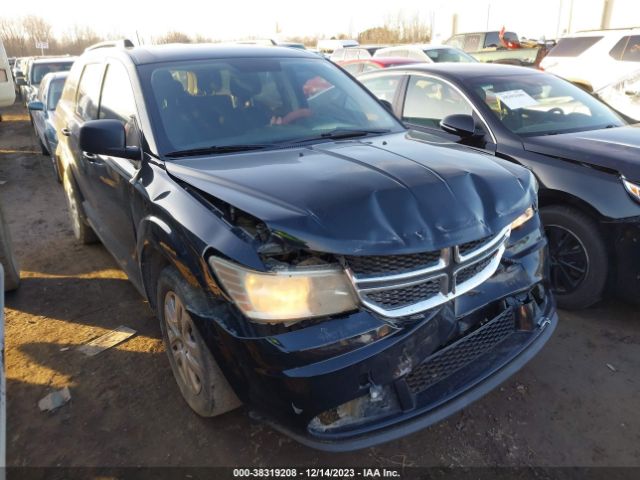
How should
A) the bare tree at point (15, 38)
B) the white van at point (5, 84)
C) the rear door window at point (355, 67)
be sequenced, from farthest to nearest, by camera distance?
the bare tree at point (15, 38) < the rear door window at point (355, 67) < the white van at point (5, 84)

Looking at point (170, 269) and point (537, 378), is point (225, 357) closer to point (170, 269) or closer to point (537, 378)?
point (170, 269)

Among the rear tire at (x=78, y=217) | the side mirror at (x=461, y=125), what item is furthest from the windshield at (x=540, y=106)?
the rear tire at (x=78, y=217)

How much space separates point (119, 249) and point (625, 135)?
3.73 metres

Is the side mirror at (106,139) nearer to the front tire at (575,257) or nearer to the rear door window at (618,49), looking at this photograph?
the front tire at (575,257)

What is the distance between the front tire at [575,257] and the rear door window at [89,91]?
3.34 meters

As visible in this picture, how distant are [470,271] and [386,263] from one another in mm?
459

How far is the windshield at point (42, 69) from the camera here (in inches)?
447

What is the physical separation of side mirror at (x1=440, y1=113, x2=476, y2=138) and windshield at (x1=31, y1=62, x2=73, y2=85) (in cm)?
1019

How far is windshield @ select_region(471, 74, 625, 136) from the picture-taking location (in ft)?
13.5

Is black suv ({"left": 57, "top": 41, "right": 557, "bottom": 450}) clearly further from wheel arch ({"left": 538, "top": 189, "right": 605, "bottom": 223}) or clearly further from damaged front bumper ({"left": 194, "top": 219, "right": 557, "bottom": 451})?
wheel arch ({"left": 538, "top": 189, "right": 605, "bottom": 223})

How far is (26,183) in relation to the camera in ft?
26.0

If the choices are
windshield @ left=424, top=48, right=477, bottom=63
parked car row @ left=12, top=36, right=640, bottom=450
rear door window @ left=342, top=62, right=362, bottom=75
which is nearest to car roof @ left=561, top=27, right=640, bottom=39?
windshield @ left=424, top=48, right=477, bottom=63

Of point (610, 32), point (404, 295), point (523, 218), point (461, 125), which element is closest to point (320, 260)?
point (404, 295)

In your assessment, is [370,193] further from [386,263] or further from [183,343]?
[183,343]
